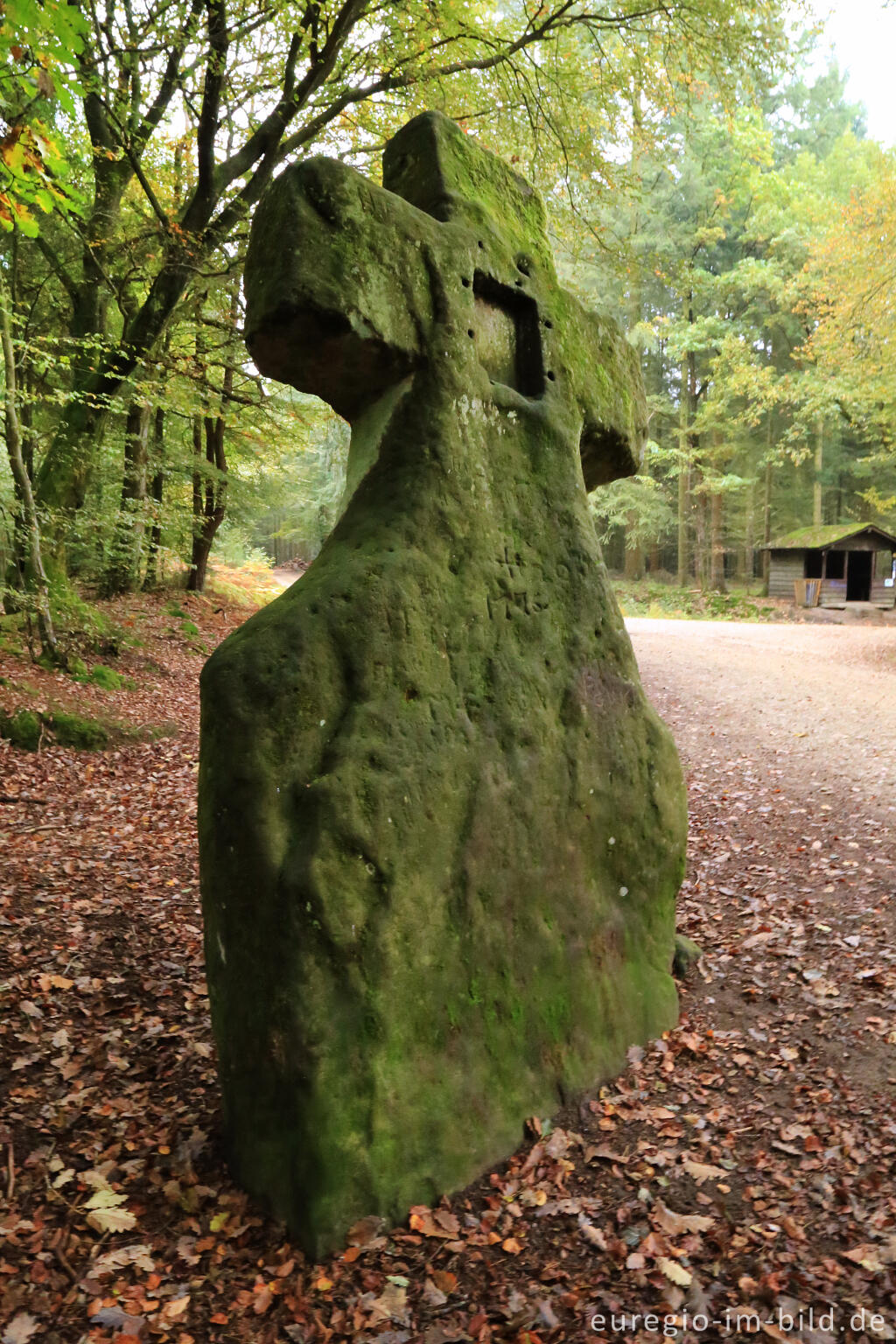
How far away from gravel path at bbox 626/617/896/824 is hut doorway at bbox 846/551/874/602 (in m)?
8.87

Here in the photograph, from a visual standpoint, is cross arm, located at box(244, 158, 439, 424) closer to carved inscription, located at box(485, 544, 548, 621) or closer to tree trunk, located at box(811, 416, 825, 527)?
carved inscription, located at box(485, 544, 548, 621)

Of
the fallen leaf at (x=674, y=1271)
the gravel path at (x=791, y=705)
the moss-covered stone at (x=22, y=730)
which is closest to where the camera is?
the fallen leaf at (x=674, y=1271)

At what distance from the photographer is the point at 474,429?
3.67 m

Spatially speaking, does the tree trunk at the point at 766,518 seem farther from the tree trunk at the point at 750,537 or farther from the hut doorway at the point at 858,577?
the hut doorway at the point at 858,577

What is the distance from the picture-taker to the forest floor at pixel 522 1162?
260 centimetres

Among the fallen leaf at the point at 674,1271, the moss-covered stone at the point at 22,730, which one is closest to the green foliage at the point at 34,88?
the moss-covered stone at the point at 22,730

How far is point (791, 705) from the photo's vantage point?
12625 millimetres

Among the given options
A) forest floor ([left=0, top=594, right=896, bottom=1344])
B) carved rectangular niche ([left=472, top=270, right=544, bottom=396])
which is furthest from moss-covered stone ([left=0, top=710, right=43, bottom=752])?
carved rectangular niche ([left=472, top=270, right=544, bottom=396])

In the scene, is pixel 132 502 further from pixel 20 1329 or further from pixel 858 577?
pixel 858 577

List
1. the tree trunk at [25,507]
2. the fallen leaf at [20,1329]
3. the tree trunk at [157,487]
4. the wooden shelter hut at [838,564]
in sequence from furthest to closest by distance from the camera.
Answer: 1. the wooden shelter hut at [838,564]
2. the tree trunk at [157,487]
3. the tree trunk at [25,507]
4. the fallen leaf at [20,1329]

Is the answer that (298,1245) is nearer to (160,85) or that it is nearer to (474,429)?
(474,429)

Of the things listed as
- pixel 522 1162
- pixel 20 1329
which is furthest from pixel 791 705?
pixel 20 1329

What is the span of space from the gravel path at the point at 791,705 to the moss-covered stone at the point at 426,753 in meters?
4.79

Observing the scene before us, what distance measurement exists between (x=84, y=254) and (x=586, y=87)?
810 cm
